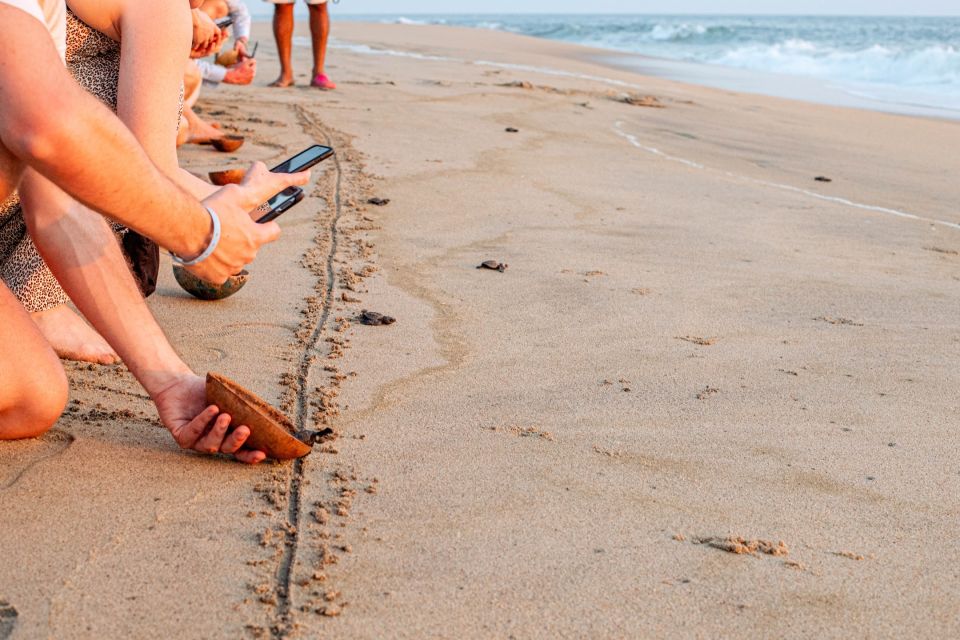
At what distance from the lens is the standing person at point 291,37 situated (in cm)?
784

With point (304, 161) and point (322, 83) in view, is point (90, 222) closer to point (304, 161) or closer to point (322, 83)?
point (304, 161)

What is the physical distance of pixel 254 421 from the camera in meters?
1.88

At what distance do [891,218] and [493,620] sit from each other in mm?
3815

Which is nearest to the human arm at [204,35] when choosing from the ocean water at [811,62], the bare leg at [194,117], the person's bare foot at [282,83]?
the bare leg at [194,117]

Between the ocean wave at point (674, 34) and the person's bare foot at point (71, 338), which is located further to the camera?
the ocean wave at point (674, 34)

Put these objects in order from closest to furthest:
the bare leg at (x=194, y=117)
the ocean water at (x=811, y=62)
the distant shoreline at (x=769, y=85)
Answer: the bare leg at (x=194, y=117), the distant shoreline at (x=769, y=85), the ocean water at (x=811, y=62)

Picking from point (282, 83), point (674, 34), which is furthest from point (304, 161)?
point (674, 34)

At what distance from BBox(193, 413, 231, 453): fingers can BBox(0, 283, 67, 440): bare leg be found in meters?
0.28

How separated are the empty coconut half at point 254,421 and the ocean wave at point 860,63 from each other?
15.1 metres

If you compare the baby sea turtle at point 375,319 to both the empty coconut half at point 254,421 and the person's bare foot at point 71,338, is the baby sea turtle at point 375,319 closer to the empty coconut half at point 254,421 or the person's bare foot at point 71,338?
the person's bare foot at point 71,338

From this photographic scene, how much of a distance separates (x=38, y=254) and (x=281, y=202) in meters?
0.66

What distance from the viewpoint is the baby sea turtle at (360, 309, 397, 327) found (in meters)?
2.84

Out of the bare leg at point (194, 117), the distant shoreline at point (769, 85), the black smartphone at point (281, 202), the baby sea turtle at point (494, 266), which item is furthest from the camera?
the distant shoreline at point (769, 85)

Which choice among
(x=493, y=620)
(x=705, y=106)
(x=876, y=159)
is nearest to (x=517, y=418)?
(x=493, y=620)
